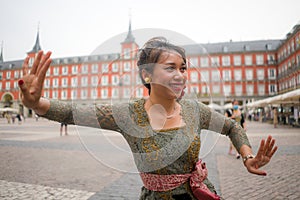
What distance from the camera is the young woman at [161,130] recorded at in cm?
118

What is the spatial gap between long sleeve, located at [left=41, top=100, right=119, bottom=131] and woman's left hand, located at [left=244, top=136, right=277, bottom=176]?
80 cm

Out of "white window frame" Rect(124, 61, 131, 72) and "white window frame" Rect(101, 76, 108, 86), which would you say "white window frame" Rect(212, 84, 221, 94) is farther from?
"white window frame" Rect(101, 76, 108, 86)

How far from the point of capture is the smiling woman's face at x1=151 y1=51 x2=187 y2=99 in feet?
3.92

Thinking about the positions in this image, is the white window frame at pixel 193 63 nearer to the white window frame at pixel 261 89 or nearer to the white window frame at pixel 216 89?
the white window frame at pixel 216 89

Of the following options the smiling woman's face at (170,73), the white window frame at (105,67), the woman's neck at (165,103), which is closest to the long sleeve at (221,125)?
the woman's neck at (165,103)

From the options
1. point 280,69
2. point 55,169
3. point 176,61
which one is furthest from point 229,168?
point 280,69

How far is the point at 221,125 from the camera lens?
4.76 ft

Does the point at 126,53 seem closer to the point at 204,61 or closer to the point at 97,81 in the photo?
the point at 97,81

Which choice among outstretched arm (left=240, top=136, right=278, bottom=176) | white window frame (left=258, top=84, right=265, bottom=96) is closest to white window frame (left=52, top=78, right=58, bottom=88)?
outstretched arm (left=240, top=136, right=278, bottom=176)

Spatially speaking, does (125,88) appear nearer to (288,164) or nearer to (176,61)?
(176,61)

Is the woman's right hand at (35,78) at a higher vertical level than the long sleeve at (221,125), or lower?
higher

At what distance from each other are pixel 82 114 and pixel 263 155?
3.31ft

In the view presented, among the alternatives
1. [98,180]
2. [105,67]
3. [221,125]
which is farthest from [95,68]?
[98,180]

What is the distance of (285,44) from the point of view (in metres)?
38.8
